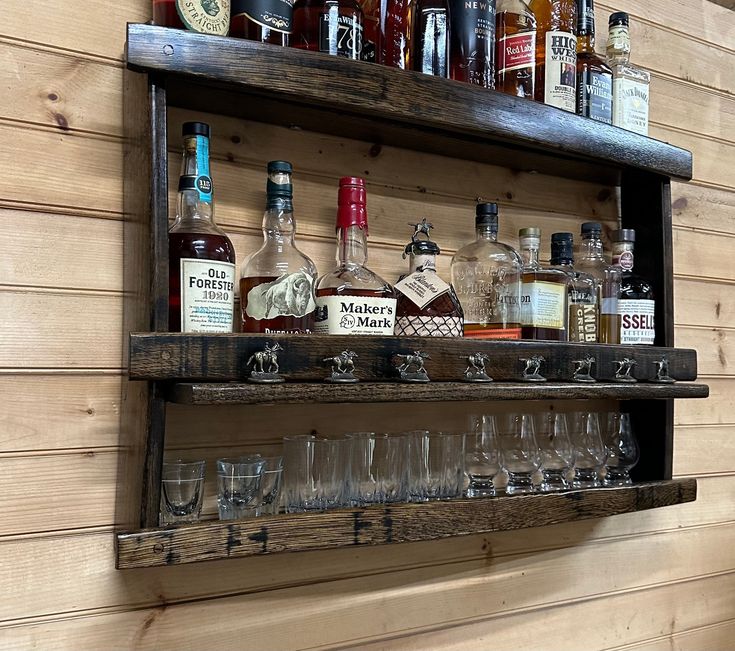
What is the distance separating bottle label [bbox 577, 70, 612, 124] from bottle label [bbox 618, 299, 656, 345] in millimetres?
336

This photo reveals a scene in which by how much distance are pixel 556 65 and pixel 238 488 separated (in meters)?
0.86

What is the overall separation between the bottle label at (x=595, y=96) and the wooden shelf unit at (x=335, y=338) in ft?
0.17

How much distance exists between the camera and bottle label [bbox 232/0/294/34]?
1008 millimetres

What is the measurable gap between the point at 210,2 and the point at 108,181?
295 mm

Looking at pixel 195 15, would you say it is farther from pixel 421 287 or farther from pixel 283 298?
pixel 421 287

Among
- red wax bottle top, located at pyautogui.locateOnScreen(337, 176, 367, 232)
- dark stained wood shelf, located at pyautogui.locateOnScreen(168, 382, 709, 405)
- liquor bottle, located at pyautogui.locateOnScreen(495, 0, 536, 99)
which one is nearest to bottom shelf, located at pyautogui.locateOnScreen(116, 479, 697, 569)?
dark stained wood shelf, located at pyautogui.locateOnScreen(168, 382, 709, 405)

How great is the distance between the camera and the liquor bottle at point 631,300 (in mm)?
1382

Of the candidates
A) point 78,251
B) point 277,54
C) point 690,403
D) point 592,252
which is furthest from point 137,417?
point 690,403

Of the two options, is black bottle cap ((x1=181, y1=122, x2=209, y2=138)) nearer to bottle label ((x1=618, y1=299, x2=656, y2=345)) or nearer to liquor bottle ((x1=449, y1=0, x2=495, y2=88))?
liquor bottle ((x1=449, y1=0, x2=495, y2=88))

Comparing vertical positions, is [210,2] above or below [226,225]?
above

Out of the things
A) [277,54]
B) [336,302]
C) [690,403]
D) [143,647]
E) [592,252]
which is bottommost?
[143,647]

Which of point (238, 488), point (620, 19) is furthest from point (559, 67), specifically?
point (238, 488)

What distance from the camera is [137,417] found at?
3.58 ft

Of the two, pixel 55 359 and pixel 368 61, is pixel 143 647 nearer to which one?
pixel 55 359
